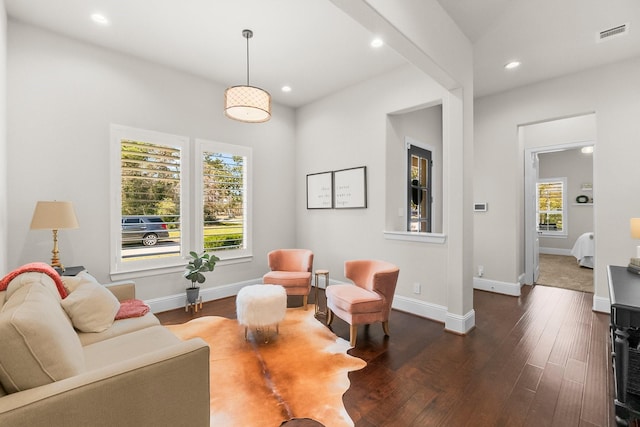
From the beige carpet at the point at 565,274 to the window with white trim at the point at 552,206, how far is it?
1.12m

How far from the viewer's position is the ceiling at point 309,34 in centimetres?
270

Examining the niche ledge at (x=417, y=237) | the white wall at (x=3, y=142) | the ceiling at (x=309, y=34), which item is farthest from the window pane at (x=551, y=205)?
the white wall at (x=3, y=142)

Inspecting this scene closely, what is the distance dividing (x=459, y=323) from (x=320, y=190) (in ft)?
9.18

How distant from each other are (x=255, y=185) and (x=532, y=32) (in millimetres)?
4024

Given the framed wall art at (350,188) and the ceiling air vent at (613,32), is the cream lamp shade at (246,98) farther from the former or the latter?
the ceiling air vent at (613,32)

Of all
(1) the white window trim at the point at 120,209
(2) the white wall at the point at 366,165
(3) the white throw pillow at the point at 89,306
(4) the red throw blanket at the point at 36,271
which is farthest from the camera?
(2) the white wall at the point at 366,165

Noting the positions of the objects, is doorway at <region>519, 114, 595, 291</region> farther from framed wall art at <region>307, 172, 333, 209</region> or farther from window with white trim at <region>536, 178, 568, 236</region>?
framed wall art at <region>307, 172, 333, 209</region>

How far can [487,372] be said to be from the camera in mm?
2367

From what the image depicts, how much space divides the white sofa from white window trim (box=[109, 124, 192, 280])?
1867 millimetres

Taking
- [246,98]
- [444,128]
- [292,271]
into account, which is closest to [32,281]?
[246,98]

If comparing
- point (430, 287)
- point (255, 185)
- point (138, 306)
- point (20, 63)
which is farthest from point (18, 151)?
point (430, 287)

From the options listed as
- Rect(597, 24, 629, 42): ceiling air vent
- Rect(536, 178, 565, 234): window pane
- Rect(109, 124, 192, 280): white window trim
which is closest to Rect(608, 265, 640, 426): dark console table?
Rect(597, 24, 629, 42): ceiling air vent

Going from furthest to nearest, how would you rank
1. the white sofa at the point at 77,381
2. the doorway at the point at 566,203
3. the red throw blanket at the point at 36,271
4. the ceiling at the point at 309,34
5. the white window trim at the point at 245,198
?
the doorway at the point at 566,203
the white window trim at the point at 245,198
the ceiling at the point at 309,34
the red throw blanket at the point at 36,271
the white sofa at the point at 77,381

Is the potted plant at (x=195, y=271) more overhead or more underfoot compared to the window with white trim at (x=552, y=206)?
more underfoot
